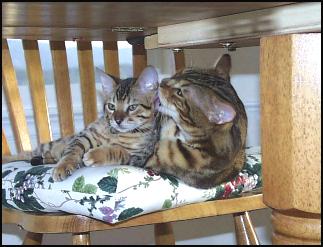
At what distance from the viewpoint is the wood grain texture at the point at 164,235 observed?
→ 5.22 ft

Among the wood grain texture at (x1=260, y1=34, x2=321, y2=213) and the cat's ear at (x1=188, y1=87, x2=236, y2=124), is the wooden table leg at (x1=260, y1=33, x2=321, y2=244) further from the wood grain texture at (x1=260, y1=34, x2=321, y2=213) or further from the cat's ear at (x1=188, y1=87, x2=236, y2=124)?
the cat's ear at (x1=188, y1=87, x2=236, y2=124)

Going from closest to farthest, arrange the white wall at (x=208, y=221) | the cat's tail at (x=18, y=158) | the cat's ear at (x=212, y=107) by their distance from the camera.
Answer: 1. the cat's ear at (x=212, y=107)
2. the cat's tail at (x=18, y=158)
3. the white wall at (x=208, y=221)

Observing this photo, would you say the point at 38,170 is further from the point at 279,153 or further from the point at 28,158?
the point at 279,153

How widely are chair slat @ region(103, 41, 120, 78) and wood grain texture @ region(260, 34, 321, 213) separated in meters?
0.64

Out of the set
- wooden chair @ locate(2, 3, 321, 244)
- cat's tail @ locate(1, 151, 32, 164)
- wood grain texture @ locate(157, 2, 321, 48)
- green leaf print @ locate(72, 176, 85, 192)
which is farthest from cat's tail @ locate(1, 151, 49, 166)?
wood grain texture @ locate(157, 2, 321, 48)

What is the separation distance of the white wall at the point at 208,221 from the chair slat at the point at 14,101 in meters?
0.39

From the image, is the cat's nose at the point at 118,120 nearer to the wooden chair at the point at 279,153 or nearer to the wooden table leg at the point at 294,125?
the wooden chair at the point at 279,153

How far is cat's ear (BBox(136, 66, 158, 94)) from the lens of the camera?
1160 mm

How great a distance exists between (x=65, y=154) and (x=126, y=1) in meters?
0.45

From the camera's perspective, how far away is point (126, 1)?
0.74 m

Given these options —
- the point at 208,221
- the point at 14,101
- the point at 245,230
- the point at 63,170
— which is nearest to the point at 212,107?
the point at 63,170

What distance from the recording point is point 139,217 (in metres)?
1.02

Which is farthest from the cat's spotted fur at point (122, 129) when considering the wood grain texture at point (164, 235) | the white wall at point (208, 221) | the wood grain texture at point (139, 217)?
the white wall at point (208, 221)

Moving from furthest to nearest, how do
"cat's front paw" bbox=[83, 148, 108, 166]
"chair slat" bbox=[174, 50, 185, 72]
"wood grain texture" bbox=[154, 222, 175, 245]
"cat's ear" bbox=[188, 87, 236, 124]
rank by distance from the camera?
"wood grain texture" bbox=[154, 222, 175, 245]
"chair slat" bbox=[174, 50, 185, 72]
"cat's front paw" bbox=[83, 148, 108, 166]
"cat's ear" bbox=[188, 87, 236, 124]
